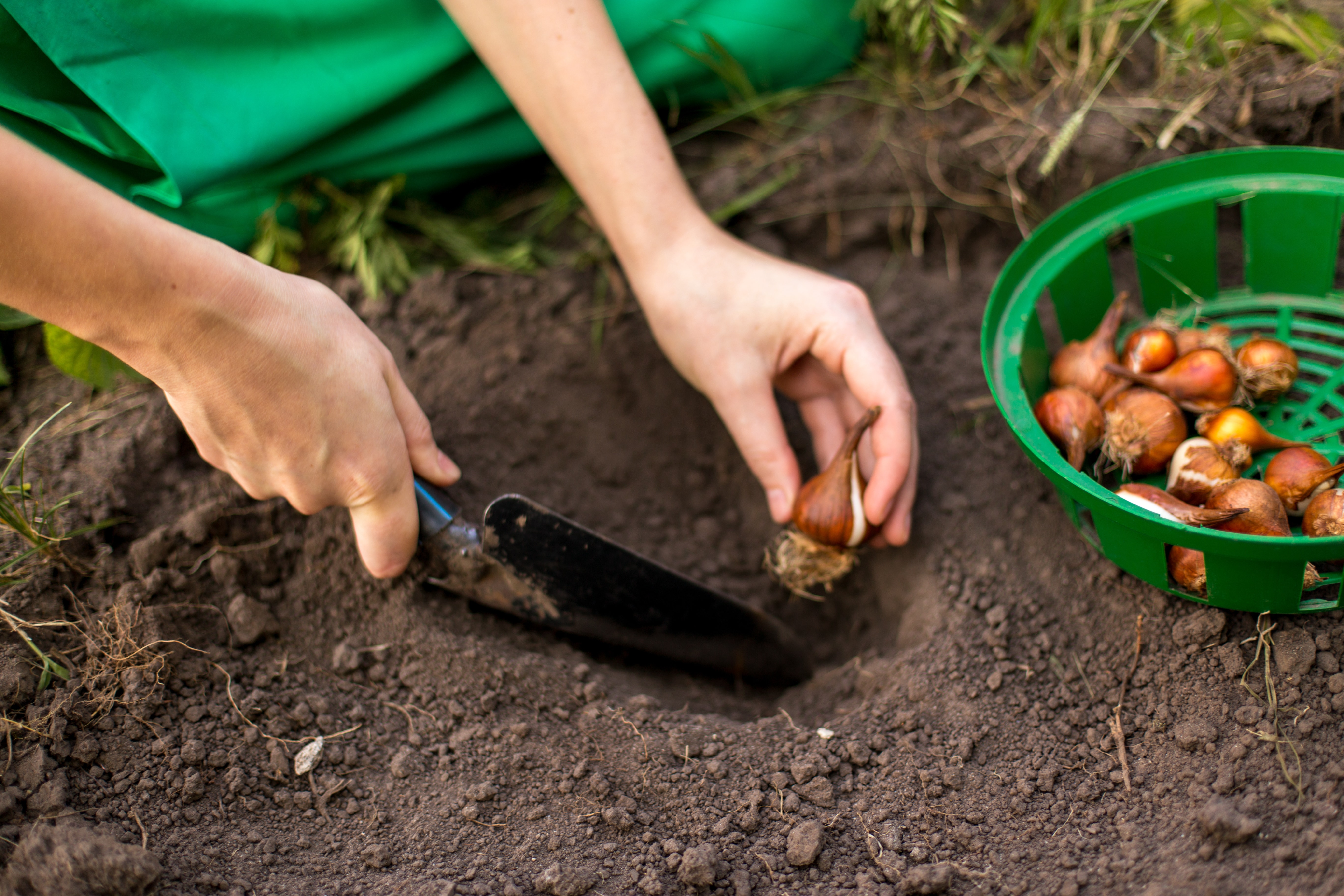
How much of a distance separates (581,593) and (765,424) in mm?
426

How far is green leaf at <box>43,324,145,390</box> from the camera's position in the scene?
143cm

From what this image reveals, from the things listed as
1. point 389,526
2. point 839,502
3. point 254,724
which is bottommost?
point 839,502

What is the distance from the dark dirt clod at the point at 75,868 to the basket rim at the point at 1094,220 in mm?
1251

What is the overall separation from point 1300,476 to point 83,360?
1.97 m

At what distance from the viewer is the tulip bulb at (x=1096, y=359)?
4.77ft

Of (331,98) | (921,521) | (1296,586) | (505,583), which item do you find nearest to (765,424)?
(921,521)

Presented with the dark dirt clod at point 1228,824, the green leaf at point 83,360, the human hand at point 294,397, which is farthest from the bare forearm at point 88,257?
the dark dirt clod at point 1228,824

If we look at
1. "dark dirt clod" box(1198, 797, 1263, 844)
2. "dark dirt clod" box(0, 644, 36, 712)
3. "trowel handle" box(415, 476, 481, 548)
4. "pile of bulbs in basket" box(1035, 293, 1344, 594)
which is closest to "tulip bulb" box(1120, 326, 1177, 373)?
"pile of bulbs in basket" box(1035, 293, 1344, 594)

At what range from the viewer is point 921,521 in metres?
1.57

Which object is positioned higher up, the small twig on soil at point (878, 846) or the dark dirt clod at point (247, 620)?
the dark dirt clod at point (247, 620)

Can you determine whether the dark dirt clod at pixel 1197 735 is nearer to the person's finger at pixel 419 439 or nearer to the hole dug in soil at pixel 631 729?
the hole dug in soil at pixel 631 729

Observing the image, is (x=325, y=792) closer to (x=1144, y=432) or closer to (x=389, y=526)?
(x=389, y=526)

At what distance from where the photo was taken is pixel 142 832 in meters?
1.12

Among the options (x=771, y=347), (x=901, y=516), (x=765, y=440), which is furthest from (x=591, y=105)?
(x=901, y=516)
